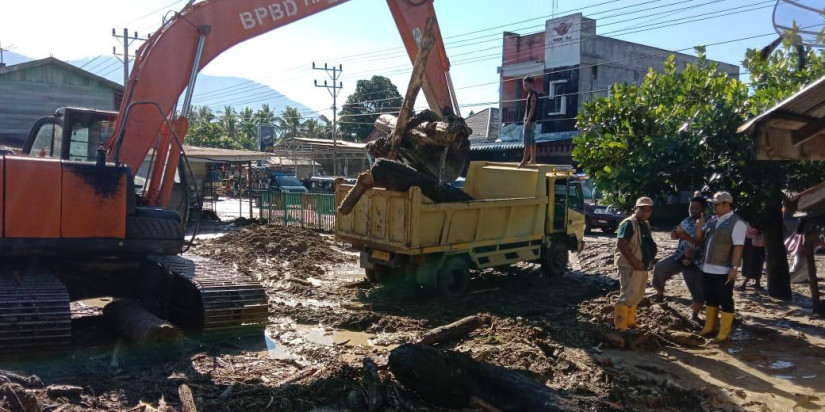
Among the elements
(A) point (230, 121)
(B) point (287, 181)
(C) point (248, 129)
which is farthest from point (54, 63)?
(A) point (230, 121)

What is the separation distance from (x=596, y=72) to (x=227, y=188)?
25.5 metres

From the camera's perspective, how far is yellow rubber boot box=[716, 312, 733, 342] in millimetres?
7617

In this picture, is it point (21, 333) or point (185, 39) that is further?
point (185, 39)

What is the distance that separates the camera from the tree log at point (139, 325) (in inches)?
247

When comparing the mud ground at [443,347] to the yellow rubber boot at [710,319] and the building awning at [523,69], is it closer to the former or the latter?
the yellow rubber boot at [710,319]

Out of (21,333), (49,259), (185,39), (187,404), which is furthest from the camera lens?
(185,39)

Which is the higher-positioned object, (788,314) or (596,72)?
(596,72)

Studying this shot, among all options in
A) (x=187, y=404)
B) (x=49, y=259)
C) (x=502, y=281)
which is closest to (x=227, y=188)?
(x=502, y=281)

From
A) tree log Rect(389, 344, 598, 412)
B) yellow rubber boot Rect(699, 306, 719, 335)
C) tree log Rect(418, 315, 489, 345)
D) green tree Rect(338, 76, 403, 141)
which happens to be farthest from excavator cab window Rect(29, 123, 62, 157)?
green tree Rect(338, 76, 403, 141)

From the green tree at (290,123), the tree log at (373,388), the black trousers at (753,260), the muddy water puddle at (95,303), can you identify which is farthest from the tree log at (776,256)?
the green tree at (290,123)

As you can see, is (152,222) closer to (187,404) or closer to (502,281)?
(187,404)

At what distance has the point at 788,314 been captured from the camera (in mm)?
9273

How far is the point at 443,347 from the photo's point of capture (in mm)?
7055

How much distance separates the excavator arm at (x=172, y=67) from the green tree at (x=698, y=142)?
16.2ft
